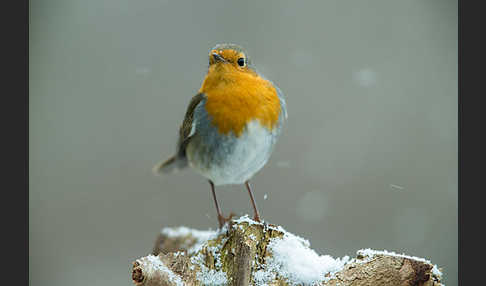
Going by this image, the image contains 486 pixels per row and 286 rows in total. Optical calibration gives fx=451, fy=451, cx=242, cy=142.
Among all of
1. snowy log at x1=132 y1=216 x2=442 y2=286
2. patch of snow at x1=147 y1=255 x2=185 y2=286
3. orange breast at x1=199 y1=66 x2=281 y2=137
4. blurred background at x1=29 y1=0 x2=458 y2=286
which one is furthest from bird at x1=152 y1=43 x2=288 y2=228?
blurred background at x1=29 y1=0 x2=458 y2=286

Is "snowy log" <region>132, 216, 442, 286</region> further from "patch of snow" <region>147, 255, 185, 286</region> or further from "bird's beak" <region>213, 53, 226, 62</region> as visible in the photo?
"bird's beak" <region>213, 53, 226, 62</region>

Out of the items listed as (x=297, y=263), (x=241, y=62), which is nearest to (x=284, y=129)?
(x=241, y=62)

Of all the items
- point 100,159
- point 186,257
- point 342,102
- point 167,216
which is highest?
point 342,102

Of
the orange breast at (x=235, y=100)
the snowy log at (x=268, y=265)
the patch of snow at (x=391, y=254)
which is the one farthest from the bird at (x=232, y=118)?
the patch of snow at (x=391, y=254)

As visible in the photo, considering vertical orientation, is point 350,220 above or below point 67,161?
below

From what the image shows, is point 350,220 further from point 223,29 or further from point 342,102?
point 223,29

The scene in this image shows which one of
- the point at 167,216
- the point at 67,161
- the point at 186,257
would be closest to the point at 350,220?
the point at 167,216

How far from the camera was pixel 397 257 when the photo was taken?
84.3 inches

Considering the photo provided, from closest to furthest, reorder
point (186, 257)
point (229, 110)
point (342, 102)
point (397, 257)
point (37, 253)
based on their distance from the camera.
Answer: point (397, 257)
point (186, 257)
point (229, 110)
point (37, 253)
point (342, 102)

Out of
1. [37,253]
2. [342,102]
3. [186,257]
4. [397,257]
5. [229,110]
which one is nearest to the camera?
[397,257]

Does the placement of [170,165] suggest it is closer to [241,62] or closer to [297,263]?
[241,62]

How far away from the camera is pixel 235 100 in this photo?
2.62m

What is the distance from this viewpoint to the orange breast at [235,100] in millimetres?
2619

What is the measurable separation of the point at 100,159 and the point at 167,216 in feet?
3.48
